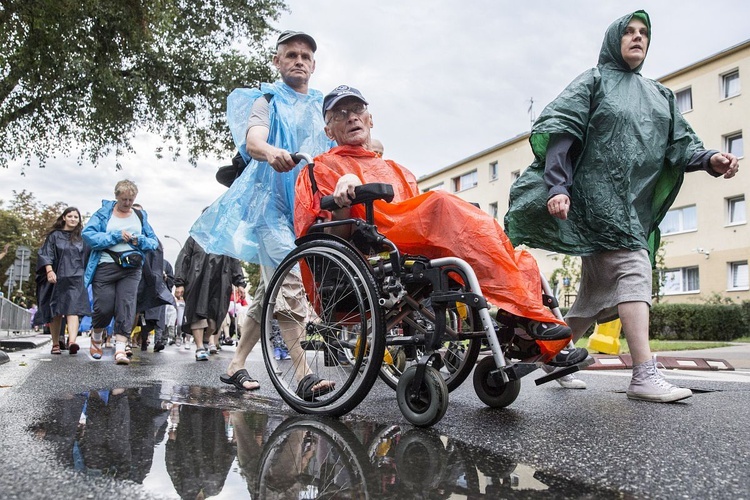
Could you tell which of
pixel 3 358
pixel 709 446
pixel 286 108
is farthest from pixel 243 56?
pixel 709 446

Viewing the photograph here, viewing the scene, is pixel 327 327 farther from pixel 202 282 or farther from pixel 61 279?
pixel 61 279

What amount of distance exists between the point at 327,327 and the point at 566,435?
1273mm

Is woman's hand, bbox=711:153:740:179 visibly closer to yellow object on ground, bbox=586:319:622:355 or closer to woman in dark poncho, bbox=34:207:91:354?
yellow object on ground, bbox=586:319:622:355

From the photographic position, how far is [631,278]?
361 cm

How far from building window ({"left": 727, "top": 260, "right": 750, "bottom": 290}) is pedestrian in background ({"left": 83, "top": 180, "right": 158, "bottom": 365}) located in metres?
26.1

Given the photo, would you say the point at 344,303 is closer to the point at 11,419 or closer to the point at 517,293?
the point at 517,293

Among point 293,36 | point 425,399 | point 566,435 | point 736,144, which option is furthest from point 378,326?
point 736,144

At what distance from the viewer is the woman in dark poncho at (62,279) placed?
8734mm

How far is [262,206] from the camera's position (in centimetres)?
397

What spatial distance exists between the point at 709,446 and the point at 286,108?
9.65ft

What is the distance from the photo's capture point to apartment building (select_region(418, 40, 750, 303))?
2641 cm

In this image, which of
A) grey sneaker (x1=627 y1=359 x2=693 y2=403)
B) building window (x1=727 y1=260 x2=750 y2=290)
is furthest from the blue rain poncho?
building window (x1=727 y1=260 x2=750 y2=290)

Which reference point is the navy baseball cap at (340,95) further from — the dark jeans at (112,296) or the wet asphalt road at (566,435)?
the dark jeans at (112,296)

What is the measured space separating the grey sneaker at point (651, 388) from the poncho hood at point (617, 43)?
177 cm
